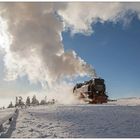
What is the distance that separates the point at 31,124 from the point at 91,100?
25249 mm

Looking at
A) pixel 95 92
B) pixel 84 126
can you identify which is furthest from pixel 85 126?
pixel 95 92

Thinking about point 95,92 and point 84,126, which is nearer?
point 84,126

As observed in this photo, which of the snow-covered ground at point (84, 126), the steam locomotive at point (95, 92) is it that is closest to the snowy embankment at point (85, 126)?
the snow-covered ground at point (84, 126)

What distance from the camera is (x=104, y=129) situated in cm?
2002

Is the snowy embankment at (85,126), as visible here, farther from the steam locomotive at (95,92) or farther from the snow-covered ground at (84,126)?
the steam locomotive at (95,92)

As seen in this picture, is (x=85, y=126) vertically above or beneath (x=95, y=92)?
beneath

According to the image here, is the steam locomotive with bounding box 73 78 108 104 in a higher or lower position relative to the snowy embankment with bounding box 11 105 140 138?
higher

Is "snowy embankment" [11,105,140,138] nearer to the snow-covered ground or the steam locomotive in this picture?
the snow-covered ground

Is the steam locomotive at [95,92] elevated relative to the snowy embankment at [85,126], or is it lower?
elevated

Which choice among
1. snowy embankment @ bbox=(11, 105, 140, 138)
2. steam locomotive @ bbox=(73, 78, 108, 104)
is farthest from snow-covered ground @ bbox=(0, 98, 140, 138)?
steam locomotive @ bbox=(73, 78, 108, 104)

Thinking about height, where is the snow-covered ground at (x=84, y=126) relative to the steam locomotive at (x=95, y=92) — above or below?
below

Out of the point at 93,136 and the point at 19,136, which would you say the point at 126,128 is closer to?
the point at 93,136

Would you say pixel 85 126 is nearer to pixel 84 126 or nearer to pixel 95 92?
pixel 84 126

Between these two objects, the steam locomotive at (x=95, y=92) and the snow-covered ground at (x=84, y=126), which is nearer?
the snow-covered ground at (x=84, y=126)
